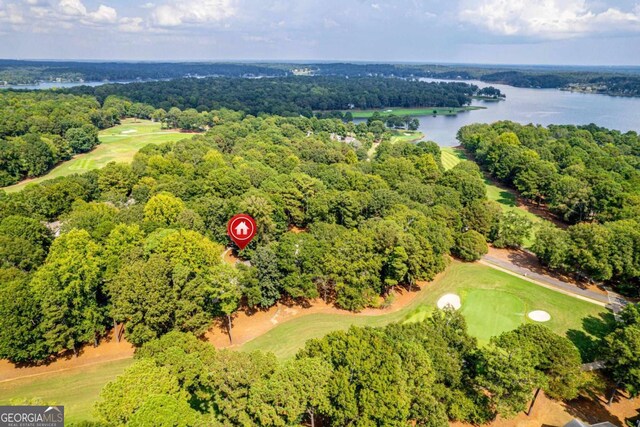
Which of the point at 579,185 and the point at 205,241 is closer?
the point at 205,241

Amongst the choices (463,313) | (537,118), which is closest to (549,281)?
(463,313)

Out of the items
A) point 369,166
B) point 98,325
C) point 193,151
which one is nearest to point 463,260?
point 369,166

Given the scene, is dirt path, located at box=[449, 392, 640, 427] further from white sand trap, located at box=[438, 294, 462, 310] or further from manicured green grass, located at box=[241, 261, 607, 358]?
white sand trap, located at box=[438, 294, 462, 310]

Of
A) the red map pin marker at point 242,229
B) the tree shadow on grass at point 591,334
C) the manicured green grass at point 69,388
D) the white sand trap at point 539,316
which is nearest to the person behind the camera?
the manicured green grass at point 69,388

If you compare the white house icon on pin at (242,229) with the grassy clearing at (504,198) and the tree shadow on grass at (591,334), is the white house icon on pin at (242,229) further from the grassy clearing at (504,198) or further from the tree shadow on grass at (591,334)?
the grassy clearing at (504,198)

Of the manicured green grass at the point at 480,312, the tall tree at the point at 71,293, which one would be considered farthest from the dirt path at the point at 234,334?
the tall tree at the point at 71,293

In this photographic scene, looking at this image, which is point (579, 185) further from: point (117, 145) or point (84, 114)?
point (84, 114)

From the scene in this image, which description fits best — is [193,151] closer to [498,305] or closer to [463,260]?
[463,260]
